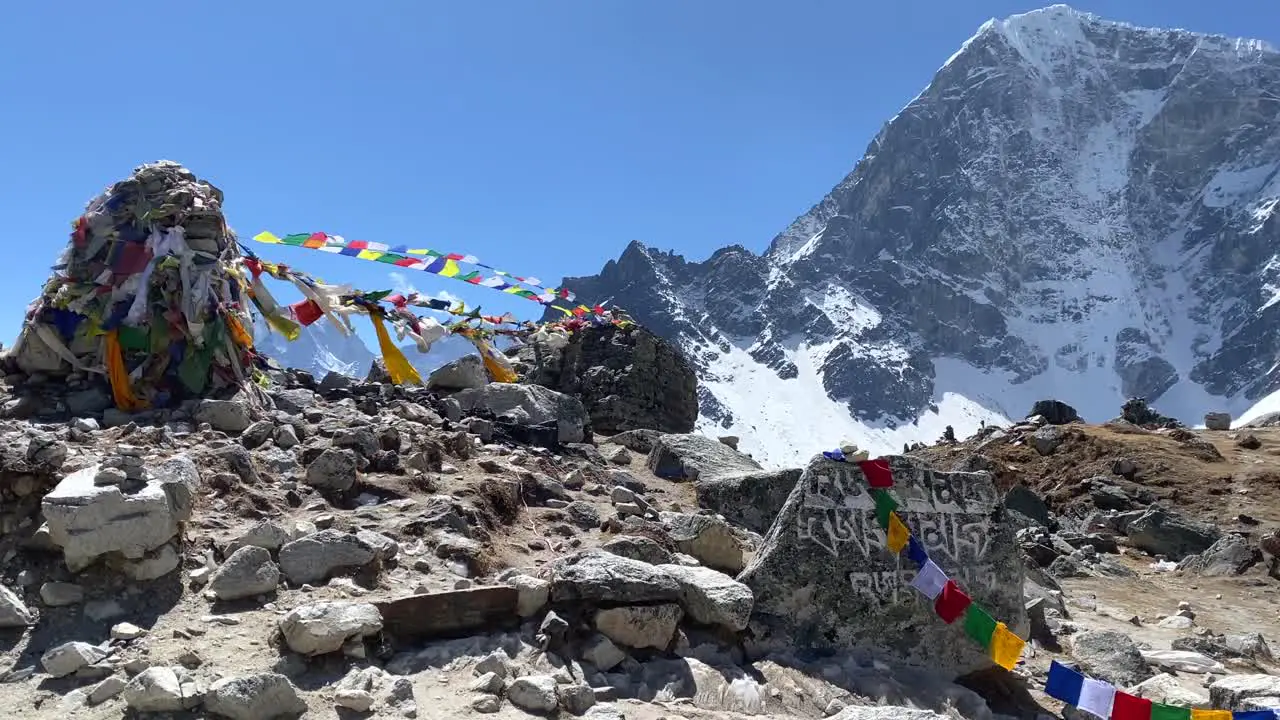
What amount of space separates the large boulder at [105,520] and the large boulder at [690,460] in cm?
628

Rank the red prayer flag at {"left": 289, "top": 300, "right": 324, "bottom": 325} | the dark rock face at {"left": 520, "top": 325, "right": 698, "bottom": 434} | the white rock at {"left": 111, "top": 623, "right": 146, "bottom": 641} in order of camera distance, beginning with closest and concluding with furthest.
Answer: the white rock at {"left": 111, "top": 623, "right": 146, "bottom": 641} < the red prayer flag at {"left": 289, "top": 300, "right": 324, "bottom": 325} < the dark rock face at {"left": 520, "top": 325, "right": 698, "bottom": 434}

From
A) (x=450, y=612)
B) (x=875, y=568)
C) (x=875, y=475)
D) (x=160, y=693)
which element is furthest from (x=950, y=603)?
(x=160, y=693)

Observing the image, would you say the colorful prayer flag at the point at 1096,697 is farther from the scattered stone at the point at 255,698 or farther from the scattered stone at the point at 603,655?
the scattered stone at the point at 255,698

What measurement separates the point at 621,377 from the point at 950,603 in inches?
386

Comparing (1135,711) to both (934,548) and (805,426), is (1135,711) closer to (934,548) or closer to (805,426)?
(934,548)

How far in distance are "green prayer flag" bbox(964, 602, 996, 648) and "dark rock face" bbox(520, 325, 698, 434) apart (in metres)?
9.09

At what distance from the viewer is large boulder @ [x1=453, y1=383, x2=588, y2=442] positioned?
11.7 meters

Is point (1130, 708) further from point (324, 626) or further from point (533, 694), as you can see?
point (324, 626)

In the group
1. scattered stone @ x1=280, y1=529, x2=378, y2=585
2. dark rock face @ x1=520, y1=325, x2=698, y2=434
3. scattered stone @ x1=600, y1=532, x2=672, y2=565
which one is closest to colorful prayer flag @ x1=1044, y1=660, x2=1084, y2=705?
scattered stone @ x1=600, y1=532, x2=672, y2=565

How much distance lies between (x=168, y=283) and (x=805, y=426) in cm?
18468

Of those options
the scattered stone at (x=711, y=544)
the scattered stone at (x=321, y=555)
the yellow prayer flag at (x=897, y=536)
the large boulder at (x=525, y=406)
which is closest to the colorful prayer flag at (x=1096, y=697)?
the yellow prayer flag at (x=897, y=536)

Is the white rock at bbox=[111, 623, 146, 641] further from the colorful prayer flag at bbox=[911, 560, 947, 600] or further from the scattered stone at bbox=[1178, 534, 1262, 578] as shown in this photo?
the scattered stone at bbox=[1178, 534, 1262, 578]

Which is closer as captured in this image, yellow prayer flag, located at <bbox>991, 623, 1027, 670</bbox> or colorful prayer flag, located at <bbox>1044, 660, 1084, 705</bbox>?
colorful prayer flag, located at <bbox>1044, 660, 1084, 705</bbox>

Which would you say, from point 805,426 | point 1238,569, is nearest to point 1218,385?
point 805,426
